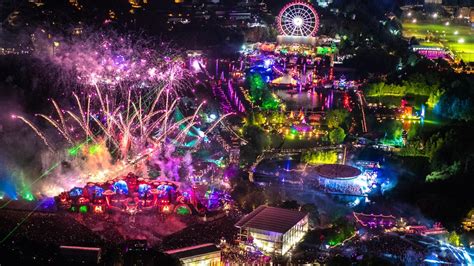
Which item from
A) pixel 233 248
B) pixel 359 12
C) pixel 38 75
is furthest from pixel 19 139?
pixel 359 12

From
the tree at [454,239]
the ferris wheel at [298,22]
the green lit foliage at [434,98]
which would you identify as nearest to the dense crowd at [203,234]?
the tree at [454,239]

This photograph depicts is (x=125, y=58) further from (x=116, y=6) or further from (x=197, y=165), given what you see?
(x=116, y=6)

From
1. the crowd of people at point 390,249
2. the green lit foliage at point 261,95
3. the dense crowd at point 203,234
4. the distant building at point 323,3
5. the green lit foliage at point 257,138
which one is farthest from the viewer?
the distant building at point 323,3

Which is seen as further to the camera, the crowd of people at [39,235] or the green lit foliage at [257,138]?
the green lit foliage at [257,138]

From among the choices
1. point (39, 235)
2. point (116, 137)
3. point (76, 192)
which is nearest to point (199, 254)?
point (39, 235)

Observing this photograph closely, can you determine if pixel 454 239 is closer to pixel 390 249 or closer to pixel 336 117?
pixel 390 249

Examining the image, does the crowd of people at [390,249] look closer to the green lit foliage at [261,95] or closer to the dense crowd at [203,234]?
the dense crowd at [203,234]

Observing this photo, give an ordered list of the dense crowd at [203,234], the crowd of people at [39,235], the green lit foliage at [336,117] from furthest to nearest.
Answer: the green lit foliage at [336,117]
the dense crowd at [203,234]
the crowd of people at [39,235]
